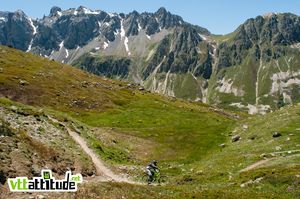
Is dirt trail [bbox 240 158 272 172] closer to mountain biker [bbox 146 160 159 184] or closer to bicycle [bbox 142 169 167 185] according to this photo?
bicycle [bbox 142 169 167 185]

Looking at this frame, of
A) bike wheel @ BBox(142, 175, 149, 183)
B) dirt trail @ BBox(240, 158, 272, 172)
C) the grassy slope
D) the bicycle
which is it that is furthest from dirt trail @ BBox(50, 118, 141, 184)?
dirt trail @ BBox(240, 158, 272, 172)

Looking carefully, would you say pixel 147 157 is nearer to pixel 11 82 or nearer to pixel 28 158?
pixel 28 158

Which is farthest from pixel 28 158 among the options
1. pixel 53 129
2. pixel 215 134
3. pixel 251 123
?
pixel 251 123

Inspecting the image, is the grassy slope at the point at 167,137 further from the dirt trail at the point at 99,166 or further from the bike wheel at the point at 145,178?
the bike wheel at the point at 145,178

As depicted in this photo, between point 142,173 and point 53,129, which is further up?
point 53,129

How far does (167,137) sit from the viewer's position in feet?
287

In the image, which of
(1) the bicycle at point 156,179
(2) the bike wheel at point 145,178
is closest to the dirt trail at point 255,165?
(1) the bicycle at point 156,179

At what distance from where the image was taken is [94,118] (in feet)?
363

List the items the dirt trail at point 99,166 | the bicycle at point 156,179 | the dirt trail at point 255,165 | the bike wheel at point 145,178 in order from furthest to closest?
1. the dirt trail at point 255,165
2. the dirt trail at point 99,166
3. the bike wheel at point 145,178
4. the bicycle at point 156,179

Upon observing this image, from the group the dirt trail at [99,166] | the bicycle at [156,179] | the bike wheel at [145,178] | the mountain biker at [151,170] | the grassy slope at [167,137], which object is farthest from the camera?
the dirt trail at [99,166]

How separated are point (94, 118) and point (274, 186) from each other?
75.8 metres

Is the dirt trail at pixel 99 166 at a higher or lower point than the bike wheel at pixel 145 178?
higher

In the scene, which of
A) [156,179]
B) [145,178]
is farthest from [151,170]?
[145,178]

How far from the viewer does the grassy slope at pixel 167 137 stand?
1532 inches
